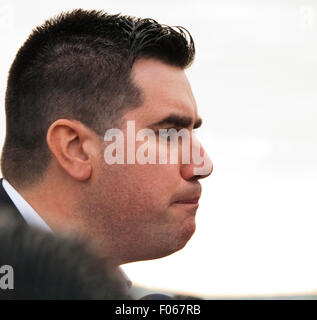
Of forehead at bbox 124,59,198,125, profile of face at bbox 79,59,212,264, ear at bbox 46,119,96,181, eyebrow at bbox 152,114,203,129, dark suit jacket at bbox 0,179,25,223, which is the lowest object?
dark suit jacket at bbox 0,179,25,223

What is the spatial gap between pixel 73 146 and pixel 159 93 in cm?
99

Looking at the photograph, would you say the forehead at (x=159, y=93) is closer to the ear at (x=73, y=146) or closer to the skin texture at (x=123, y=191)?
the skin texture at (x=123, y=191)

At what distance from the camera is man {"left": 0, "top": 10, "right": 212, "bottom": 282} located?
5.25 m

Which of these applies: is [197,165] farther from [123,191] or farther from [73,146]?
[73,146]

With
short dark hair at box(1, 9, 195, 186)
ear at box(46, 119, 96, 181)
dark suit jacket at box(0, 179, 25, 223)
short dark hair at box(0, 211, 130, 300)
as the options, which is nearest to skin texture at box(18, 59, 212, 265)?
ear at box(46, 119, 96, 181)

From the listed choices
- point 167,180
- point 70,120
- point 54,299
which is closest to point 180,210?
point 167,180

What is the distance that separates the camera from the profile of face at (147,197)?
17.3ft

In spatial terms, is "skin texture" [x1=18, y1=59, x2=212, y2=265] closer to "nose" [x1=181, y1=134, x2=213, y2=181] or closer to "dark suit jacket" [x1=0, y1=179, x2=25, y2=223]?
"nose" [x1=181, y1=134, x2=213, y2=181]

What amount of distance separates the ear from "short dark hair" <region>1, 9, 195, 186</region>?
89 mm

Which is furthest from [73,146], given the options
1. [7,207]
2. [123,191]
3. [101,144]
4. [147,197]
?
[7,207]

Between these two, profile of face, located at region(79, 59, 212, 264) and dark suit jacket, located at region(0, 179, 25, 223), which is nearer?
dark suit jacket, located at region(0, 179, 25, 223)

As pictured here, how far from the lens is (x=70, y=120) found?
5.23m

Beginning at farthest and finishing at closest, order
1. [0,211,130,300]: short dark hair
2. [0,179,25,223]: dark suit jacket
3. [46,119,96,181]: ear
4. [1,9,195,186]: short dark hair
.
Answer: [1,9,195,186]: short dark hair → [46,119,96,181]: ear → [0,179,25,223]: dark suit jacket → [0,211,130,300]: short dark hair
